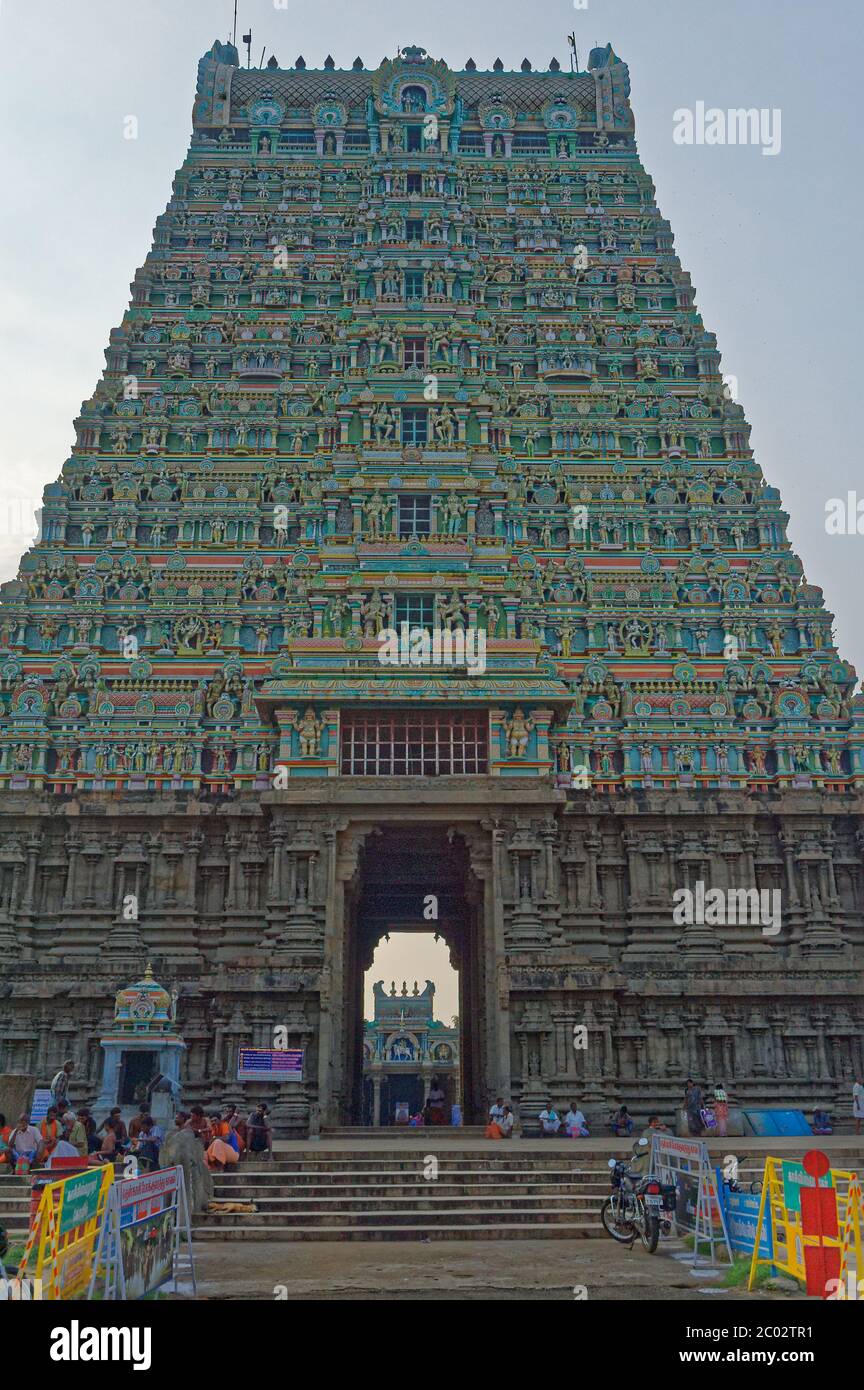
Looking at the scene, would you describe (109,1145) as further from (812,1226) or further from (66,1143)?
(812,1226)

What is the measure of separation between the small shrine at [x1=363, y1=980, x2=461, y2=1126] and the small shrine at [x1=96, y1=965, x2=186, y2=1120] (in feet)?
119

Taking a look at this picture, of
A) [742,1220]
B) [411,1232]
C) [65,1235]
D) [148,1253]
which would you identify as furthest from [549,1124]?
[65,1235]

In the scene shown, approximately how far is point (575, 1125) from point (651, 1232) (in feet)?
38.1

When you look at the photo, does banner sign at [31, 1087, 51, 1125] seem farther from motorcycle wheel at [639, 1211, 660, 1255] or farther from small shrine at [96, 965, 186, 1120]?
motorcycle wheel at [639, 1211, 660, 1255]

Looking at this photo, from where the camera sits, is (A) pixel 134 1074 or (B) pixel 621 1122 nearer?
(A) pixel 134 1074

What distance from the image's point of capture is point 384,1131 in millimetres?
28281

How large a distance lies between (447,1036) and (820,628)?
34.9 meters

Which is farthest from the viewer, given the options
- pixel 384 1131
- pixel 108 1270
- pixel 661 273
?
pixel 661 273

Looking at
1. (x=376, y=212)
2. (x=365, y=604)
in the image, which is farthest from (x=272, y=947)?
(x=376, y=212)

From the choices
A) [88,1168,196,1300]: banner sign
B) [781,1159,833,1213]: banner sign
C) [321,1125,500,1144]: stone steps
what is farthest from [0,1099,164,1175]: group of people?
[781,1159,833,1213]: banner sign

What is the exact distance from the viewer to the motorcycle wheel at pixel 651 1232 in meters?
15.5

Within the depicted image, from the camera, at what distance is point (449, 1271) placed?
567 inches

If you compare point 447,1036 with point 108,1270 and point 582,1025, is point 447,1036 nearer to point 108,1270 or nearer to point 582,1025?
point 582,1025

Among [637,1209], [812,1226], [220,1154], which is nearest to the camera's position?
[812,1226]
